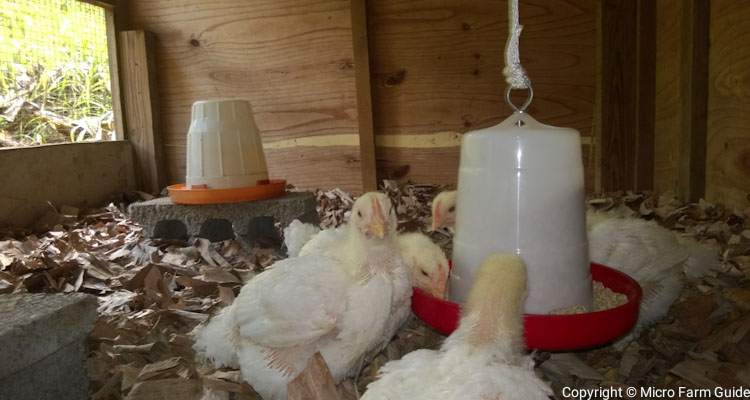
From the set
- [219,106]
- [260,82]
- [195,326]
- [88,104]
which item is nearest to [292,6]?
[260,82]

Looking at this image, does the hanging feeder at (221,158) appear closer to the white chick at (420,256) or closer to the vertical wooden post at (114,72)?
the white chick at (420,256)

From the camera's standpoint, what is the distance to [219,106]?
276 cm

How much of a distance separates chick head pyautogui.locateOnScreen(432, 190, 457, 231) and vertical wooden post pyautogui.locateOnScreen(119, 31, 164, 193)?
7.44ft

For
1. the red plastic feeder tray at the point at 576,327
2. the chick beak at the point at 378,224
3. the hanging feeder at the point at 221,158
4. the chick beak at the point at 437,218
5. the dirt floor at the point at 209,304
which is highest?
the hanging feeder at the point at 221,158

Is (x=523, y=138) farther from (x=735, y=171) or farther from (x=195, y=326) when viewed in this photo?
(x=735, y=171)

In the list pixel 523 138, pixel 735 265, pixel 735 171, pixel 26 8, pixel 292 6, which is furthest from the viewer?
pixel 292 6

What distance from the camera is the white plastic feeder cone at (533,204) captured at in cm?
132

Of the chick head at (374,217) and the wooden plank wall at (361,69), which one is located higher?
the wooden plank wall at (361,69)

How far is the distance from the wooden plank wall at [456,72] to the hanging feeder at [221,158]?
111 centimetres

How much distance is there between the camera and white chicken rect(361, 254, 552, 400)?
3.59 feet

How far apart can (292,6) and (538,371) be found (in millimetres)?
2938

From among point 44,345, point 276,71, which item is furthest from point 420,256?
point 276,71

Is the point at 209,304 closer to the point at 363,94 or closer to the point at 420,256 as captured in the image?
the point at 420,256

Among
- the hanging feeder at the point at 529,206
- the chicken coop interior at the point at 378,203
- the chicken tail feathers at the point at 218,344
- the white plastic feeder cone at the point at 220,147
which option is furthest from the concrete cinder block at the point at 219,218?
the hanging feeder at the point at 529,206
